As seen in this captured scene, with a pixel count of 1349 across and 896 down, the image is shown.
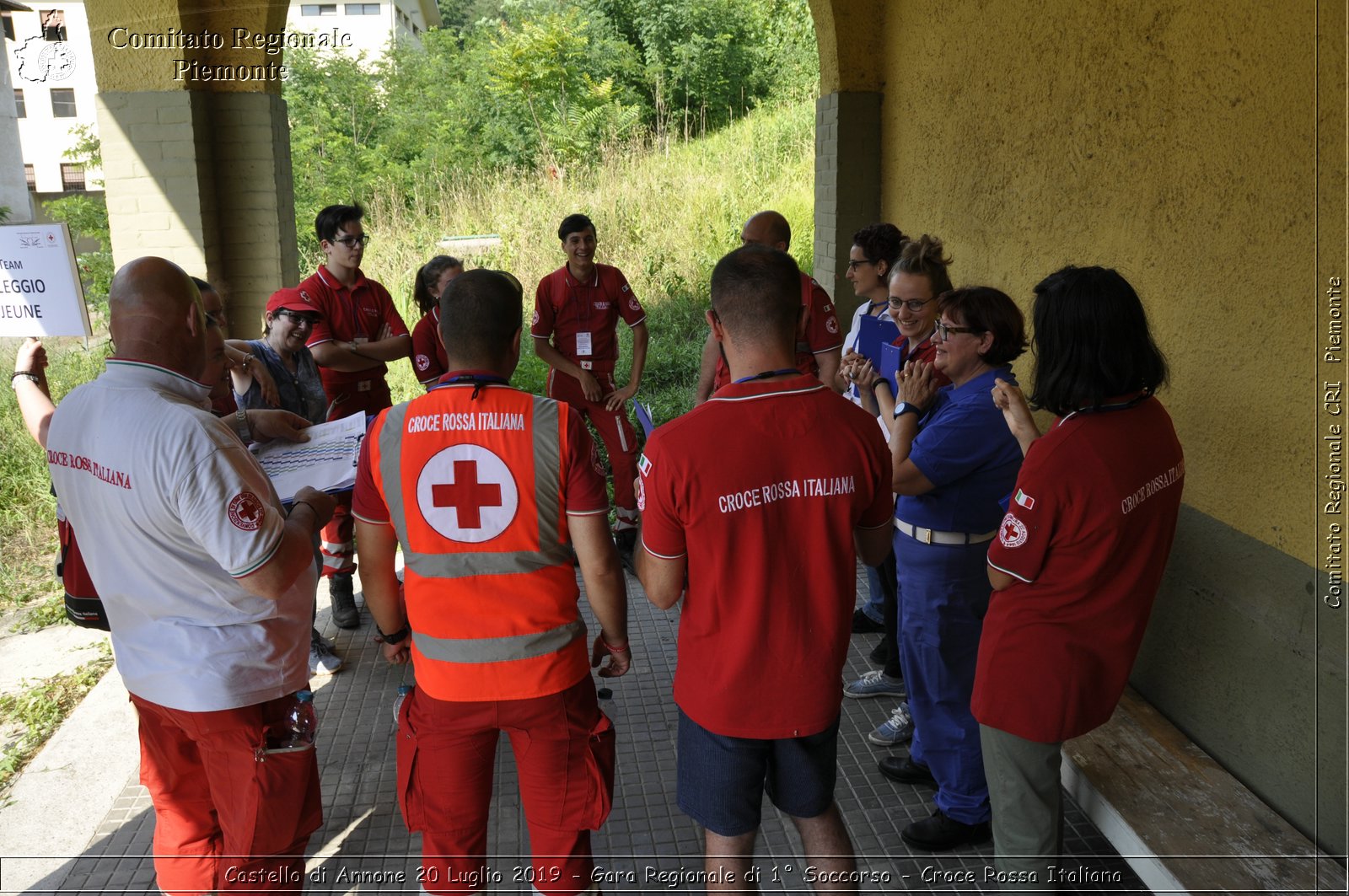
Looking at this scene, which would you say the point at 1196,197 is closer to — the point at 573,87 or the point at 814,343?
the point at 814,343

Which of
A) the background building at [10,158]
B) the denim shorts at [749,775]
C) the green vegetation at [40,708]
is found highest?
the background building at [10,158]

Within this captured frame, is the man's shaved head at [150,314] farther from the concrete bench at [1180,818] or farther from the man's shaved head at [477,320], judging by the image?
the concrete bench at [1180,818]

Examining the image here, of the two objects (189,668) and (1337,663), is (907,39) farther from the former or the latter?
(189,668)

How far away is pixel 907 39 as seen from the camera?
6895 millimetres

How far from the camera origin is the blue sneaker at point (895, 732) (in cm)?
397

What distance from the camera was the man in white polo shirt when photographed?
236 cm

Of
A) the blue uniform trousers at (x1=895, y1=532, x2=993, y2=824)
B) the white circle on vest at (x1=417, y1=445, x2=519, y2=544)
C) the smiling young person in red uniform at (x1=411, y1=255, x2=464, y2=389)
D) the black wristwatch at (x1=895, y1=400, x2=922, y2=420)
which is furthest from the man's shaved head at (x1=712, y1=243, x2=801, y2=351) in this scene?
the smiling young person in red uniform at (x1=411, y1=255, x2=464, y2=389)

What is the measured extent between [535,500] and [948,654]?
1.67 meters

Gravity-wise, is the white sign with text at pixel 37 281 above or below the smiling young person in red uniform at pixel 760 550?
above

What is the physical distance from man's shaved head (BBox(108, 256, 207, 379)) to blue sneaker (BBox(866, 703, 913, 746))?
9.71ft

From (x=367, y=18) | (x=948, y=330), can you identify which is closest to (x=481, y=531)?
(x=948, y=330)

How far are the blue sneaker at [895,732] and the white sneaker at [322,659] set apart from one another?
260cm

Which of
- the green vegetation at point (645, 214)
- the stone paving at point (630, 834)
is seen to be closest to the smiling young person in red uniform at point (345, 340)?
the stone paving at point (630, 834)

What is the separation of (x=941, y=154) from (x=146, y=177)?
5.35 metres
